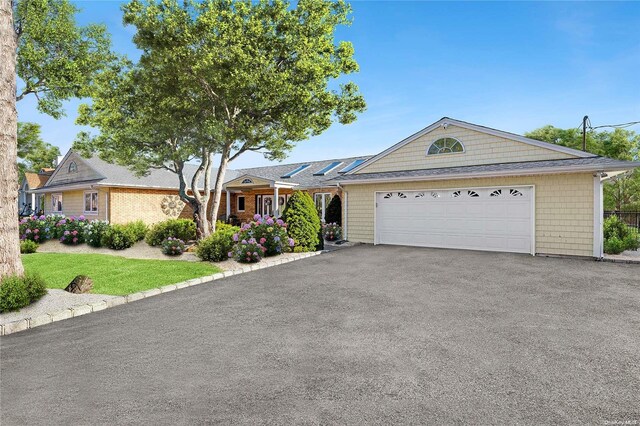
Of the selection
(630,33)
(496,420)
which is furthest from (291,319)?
(630,33)

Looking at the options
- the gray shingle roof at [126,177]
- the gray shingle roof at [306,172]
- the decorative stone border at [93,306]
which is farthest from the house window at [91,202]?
the decorative stone border at [93,306]

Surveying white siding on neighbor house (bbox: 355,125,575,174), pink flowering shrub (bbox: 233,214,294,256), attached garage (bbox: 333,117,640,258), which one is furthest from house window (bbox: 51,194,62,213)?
white siding on neighbor house (bbox: 355,125,575,174)

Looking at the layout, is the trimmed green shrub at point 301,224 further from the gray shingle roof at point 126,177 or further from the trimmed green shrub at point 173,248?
the gray shingle roof at point 126,177

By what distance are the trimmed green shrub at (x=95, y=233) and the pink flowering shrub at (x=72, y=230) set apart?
0.47 m

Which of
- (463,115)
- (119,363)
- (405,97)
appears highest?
(405,97)

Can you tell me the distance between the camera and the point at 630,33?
13.8 m

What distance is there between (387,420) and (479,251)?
10792 mm

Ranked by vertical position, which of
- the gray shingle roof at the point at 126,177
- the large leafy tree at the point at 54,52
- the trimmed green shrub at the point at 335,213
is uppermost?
the large leafy tree at the point at 54,52

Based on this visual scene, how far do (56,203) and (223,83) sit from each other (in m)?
21.1

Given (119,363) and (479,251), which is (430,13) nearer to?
(479,251)

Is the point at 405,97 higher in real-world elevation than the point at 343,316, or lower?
higher

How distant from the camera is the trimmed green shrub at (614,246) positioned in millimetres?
11406

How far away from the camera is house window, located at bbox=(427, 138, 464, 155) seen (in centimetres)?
1384

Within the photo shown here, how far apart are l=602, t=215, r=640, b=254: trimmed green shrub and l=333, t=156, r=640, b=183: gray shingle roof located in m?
2.87
